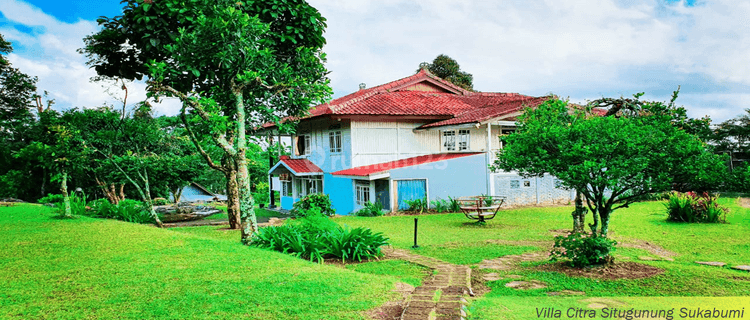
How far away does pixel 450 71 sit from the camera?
1312 inches

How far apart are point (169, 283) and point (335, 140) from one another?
16710mm

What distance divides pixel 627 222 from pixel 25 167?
27169mm

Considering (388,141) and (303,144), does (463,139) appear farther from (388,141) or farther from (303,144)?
(303,144)

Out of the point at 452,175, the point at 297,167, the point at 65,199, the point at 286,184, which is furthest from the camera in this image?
the point at 286,184

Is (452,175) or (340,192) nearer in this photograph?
(452,175)

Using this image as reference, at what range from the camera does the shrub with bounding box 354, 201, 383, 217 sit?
19.4 meters

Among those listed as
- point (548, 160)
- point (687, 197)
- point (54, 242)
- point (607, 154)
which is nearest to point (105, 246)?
point (54, 242)

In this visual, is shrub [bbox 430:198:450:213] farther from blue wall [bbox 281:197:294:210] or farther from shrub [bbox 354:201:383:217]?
blue wall [bbox 281:197:294:210]

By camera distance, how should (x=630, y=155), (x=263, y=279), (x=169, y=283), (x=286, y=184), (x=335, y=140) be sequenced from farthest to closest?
(x=286, y=184), (x=335, y=140), (x=630, y=155), (x=263, y=279), (x=169, y=283)

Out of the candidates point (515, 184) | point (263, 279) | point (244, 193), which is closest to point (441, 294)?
point (263, 279)

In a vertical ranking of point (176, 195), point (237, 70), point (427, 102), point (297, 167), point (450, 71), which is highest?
point (450, 71)

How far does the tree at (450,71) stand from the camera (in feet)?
109

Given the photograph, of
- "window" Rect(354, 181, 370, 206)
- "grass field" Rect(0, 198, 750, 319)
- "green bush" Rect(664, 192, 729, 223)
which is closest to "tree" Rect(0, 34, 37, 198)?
"grass field" Rect(0, 198, 750, 319)

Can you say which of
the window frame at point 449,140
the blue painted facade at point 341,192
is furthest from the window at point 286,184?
the window frame at point 449,140
